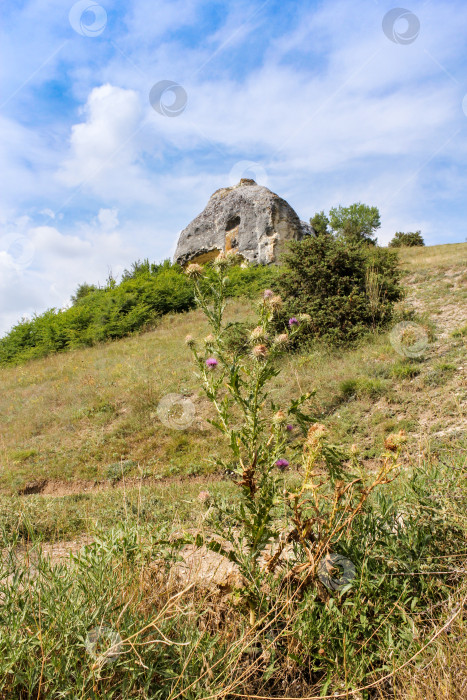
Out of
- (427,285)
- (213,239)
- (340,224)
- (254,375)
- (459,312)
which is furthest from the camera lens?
(340,224)

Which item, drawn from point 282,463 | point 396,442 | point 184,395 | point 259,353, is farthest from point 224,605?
point 184,395

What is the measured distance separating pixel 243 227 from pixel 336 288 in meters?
12.5

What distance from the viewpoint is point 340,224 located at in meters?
45.9

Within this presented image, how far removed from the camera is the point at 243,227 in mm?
21547

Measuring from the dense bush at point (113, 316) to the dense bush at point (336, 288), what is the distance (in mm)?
4376

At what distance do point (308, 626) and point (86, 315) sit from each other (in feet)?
59.0

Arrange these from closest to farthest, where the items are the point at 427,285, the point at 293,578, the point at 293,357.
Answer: the point at 293,578, the point at 293,357, the point at 427,285

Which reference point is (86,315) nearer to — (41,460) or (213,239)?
(213,239)

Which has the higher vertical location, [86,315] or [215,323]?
[86,315]

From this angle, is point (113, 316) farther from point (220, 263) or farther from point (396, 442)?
point (396, 442)

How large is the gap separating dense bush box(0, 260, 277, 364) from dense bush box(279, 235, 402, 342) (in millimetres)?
4376

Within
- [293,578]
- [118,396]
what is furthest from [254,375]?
[118,396]

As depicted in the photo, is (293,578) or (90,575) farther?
A: (293,578)

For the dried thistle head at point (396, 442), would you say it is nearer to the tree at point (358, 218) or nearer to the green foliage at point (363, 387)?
the green foliage at point (363, 387)
